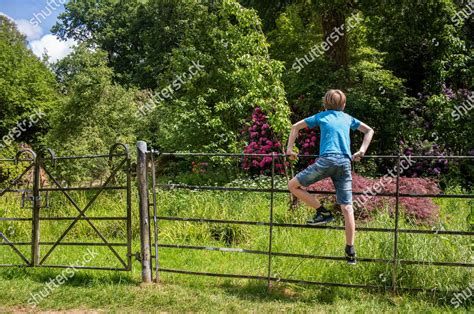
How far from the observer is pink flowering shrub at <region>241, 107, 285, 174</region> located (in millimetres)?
11434

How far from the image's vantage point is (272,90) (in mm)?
8953

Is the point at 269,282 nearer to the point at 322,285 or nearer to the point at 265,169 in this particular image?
the point at 322,285

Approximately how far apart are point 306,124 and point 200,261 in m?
2.59

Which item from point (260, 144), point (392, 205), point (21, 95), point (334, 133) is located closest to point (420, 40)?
point (260, 144)

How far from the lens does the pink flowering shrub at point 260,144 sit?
11434 mm

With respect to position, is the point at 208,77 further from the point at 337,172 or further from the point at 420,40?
the point at 337,172

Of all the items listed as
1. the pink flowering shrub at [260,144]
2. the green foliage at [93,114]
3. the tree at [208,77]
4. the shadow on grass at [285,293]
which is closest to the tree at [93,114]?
the green foliage at [93,114]

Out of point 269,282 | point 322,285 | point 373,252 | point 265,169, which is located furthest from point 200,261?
point 265,169

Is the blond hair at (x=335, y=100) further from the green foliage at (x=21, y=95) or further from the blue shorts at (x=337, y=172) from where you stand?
the green foliage at (x=21, y=95)

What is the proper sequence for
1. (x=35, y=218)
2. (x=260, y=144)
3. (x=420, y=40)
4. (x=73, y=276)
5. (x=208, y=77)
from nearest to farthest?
1. (x=73, y=276)
2. (x=35, y=218)
3. (x=260, y=144)
4. (x=420, y=40)
5. (x=208, y=77)

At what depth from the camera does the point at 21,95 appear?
19.9 m

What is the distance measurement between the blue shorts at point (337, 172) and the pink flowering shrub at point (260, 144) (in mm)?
6689

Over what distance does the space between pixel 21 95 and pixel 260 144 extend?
43.8 ft

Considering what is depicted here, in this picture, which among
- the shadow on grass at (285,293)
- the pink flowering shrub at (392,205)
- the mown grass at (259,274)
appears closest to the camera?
the mown grass at (259,274)
